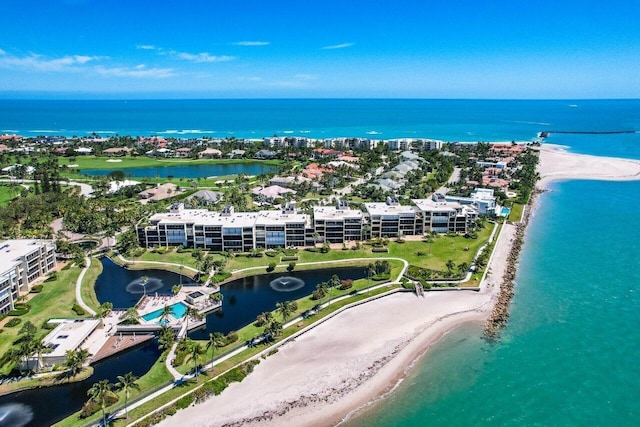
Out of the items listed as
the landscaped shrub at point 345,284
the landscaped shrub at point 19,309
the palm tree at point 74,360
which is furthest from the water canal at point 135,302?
the landscaped shrub at point 19,309

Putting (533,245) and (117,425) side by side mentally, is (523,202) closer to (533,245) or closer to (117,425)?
(533,245)

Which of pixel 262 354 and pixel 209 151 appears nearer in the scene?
pixel 262 354

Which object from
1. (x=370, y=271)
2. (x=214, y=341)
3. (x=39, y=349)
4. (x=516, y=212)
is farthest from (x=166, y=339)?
(x=516, y=212)

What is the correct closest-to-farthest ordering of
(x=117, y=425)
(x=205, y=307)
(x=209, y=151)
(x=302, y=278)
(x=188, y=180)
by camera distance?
(x=117, y=425), (x=205, y=307), (x=302, y=278), (x=188, y=180), (x=209, y=151)

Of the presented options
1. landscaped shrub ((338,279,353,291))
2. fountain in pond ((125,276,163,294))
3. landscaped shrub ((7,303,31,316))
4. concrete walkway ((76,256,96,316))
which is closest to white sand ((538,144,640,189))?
landscaped shrub ((338,279,353,291))

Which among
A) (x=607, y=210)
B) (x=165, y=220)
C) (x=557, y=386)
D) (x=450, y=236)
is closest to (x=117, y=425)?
(x=557, y=386)

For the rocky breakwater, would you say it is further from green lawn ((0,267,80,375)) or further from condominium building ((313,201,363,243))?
green lawn ((0,267,80,375))
